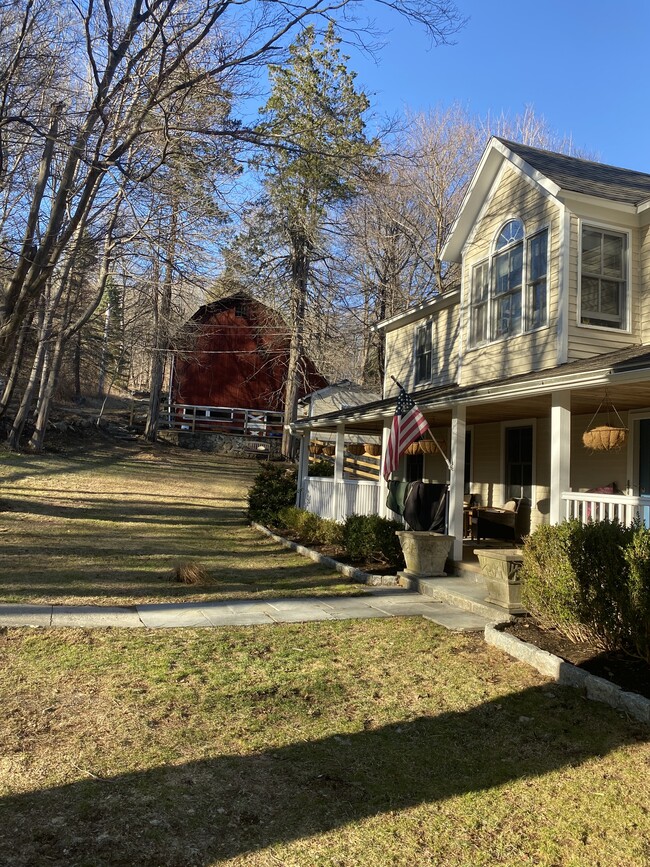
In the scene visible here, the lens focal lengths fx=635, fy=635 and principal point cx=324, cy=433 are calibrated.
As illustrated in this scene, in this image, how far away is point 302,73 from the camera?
759 inches

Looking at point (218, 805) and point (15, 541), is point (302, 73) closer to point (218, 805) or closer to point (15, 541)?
point (15, 541)

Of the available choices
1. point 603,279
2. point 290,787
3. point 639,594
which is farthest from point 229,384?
point 290,787

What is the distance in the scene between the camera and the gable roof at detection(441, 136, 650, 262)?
30.5ft

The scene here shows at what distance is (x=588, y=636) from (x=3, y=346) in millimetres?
8076

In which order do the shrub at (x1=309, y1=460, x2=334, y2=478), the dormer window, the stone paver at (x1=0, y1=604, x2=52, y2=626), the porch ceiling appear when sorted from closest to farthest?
1. the stone paver at (x1=0, y1=604, x2=52, y2=626)
2. the porch ceiling
3. the dormer window
4. the shrub at (x1=309, y1=460, x2=334, y2=478)

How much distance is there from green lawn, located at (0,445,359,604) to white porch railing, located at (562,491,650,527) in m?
3.12

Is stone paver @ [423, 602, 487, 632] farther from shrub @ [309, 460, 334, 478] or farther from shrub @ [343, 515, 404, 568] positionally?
shrub @ [309, 460, 334, 478]

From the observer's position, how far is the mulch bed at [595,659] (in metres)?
4.82

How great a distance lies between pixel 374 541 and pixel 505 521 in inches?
119

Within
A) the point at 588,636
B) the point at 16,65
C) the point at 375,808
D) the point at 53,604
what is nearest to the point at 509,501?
the point at 588,636

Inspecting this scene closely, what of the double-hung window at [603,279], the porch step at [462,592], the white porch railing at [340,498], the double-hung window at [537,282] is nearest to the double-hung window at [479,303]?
the double-hung window at [537,282]

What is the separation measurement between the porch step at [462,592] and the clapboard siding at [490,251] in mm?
3358

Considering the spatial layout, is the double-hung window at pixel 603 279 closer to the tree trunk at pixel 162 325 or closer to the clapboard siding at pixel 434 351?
the clapboard siding at pixel 434 351

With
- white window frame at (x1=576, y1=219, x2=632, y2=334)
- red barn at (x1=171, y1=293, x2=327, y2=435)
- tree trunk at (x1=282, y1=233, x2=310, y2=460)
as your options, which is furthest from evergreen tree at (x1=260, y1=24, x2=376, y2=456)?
red barn at (x1=171, y1=293, x2=327, y2=435)
